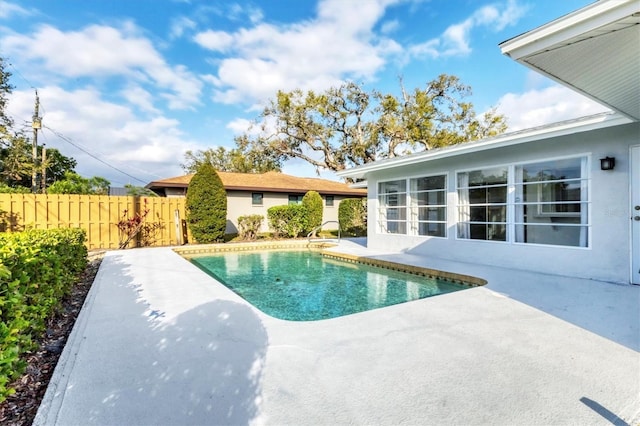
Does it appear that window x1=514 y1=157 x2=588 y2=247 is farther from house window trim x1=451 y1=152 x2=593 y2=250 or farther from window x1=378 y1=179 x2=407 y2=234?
window x1=378 y1=179 x2=407 y2=234

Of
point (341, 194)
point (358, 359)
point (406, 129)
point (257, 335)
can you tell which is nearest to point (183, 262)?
point (257, 335)

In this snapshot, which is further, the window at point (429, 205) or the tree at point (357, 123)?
the tree at point (357, 123)

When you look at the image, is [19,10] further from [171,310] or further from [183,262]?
[171,310]

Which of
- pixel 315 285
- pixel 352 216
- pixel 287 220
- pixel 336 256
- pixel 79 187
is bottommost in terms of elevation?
pixel 315 285

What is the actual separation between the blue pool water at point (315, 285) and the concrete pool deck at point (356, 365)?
1139 mm

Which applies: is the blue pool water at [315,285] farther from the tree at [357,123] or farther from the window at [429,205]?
the tree at [357,123]

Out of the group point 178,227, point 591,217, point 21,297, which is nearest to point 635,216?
point 591,217

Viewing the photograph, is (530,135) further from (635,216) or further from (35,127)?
(35,127)

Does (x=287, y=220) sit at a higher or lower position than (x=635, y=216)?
lower

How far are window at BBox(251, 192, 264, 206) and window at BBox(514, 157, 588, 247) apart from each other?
41.2 ft

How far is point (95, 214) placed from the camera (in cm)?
1195

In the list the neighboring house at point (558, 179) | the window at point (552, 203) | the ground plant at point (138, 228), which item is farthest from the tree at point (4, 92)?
the window at point (552, 203)

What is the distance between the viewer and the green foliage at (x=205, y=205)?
42.3 ft

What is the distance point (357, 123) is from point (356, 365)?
23838 millimetres
